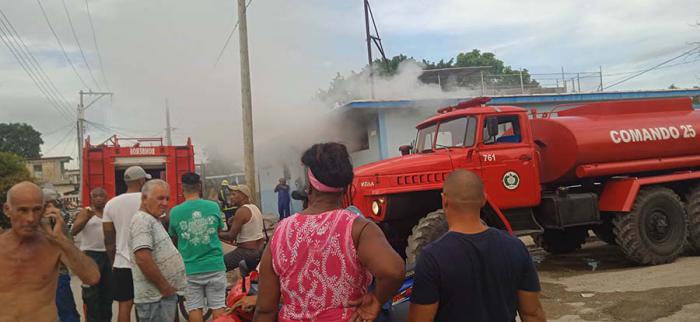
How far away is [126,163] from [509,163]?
869 centimetres

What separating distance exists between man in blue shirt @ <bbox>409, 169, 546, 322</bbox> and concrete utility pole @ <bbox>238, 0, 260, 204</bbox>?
878 centimetres

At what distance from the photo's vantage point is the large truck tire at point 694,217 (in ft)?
28.2

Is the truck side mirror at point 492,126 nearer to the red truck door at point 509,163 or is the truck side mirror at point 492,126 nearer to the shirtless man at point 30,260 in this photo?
the red truck door at point 509,163

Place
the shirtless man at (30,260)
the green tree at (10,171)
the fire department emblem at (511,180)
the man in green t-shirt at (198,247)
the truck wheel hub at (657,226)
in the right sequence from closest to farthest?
the shirtless man at (30,260) < the man in green t-shirt at (198,247) < the fire department emblem at (511,180) < the truck wheel hub at (657,226) < the green tree at (10,171)

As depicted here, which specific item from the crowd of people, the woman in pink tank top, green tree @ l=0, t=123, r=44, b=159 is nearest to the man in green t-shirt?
the crowd of people

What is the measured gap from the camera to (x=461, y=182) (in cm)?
247

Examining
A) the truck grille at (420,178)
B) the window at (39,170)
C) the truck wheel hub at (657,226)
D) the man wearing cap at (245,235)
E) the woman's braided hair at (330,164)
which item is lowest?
the truck wheel hub at (657,226)

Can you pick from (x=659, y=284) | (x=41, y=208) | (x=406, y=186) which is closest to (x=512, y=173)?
(x=406, y=186)

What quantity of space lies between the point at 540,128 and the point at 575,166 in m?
0.81

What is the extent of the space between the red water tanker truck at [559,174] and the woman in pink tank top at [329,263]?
15.4 feet

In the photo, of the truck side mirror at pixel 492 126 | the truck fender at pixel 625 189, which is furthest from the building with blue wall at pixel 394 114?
the truck side mirror at pixel 492 126

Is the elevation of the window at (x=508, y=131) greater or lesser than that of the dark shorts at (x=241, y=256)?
greater

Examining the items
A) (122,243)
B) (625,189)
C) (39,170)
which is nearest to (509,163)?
(625,189)

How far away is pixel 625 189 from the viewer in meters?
8.21
